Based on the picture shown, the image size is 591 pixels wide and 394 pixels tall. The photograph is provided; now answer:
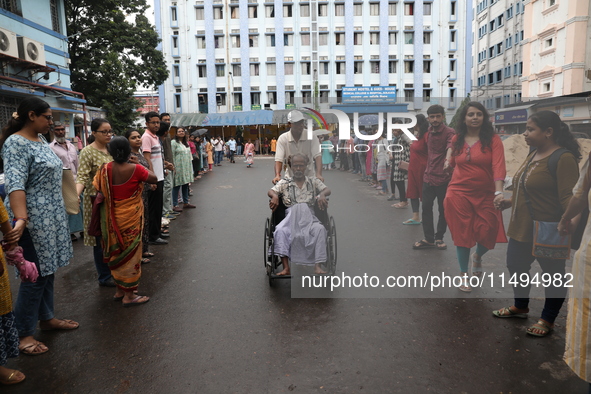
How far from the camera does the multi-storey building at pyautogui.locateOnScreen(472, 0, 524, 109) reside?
3.51 metres

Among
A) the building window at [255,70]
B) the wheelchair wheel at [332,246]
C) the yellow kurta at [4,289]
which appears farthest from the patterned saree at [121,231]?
the building window at [255,70]

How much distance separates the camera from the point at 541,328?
328 cm

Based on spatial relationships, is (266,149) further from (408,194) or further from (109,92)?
(408,194)

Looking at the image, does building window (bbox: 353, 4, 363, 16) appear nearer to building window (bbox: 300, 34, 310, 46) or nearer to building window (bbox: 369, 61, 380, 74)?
building window (bbox: 300, 34, 310, 46)

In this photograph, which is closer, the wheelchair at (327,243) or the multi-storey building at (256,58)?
the wheelchair at (327,243)

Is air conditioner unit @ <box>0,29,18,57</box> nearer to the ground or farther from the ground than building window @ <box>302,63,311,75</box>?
nearer to the ground

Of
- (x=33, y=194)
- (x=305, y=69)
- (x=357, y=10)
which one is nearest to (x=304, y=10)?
(x=357, y=10)

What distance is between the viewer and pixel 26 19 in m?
15.4

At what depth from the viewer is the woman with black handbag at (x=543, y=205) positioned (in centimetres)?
316

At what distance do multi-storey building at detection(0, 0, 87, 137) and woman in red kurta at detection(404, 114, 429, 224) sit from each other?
43.3ft

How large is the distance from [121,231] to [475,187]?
3.05 meters

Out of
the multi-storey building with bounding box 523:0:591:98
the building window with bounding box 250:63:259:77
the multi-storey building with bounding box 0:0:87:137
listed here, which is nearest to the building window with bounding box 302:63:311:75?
the building window with bounding box 250:63:259:77

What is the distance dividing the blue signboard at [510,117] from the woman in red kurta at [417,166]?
556 millimetres

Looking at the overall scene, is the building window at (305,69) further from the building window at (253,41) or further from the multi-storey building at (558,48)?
the multi-storey building at (558,48)
